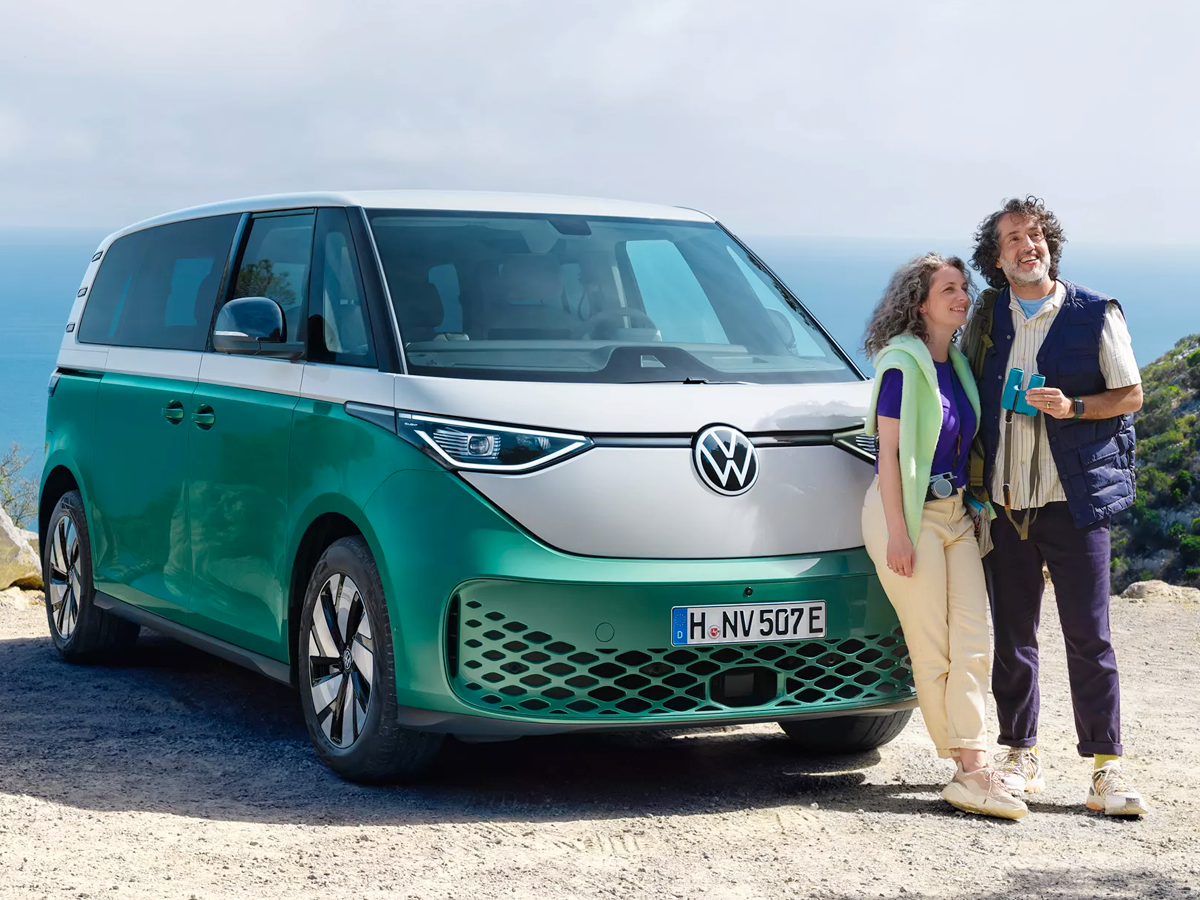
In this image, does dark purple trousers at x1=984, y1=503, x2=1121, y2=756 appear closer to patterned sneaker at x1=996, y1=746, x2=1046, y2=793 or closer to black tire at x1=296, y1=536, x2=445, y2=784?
patterned sneaker at x1=996, y1=746, x2=1046, y2=793

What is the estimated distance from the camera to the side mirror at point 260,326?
19.1ft

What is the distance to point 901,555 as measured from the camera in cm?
525

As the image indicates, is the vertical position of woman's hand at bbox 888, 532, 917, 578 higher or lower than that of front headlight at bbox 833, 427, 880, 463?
lower

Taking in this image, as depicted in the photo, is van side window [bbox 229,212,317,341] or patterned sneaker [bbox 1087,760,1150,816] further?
van side window [bbox 229,212,317,341]

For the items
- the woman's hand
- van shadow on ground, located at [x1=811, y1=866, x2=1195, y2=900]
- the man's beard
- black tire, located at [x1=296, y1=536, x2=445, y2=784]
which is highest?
the man's beard

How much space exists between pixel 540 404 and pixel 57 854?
1.91 metres

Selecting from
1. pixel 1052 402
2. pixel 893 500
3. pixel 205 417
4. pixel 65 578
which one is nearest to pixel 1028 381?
pixel 1052 402

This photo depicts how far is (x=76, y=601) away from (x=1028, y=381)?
4906 millimetres

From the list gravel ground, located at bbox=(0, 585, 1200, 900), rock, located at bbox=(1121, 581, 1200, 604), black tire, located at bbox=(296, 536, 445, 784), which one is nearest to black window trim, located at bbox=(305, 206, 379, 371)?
black tire, located at bbox=(296, 536, 445, 784)

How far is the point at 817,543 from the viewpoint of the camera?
5.27 metres

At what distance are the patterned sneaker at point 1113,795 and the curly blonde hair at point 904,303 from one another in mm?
1570

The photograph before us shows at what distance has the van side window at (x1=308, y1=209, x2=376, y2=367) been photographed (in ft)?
18.3

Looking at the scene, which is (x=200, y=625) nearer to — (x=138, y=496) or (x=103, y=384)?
(x=138, y=496)

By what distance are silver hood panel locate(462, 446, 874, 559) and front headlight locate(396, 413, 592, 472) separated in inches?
1.3
